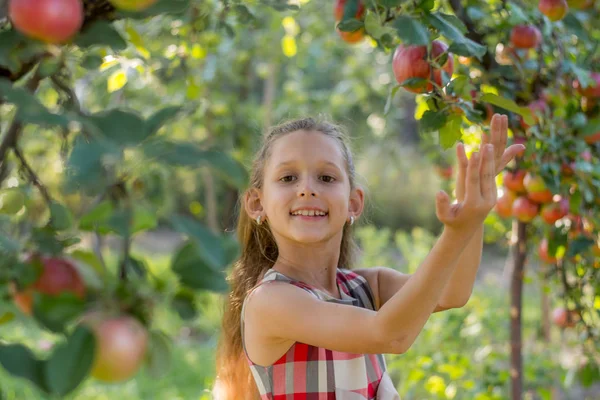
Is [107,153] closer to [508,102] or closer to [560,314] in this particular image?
[508,102]

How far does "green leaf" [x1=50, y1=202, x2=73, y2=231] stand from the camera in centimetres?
59

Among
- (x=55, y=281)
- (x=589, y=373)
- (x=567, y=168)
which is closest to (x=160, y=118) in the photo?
(x=55, y=281)

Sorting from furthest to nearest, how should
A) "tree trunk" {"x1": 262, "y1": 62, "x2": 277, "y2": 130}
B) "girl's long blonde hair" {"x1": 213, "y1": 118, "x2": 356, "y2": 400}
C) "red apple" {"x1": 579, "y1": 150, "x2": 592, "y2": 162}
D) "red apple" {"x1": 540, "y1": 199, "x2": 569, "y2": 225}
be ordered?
1. "tree trunk" {"x1": 262, "y1": 62, "x2": 277, "y2": 130}
2. "red apple" {"x1": 540, "y1": 199, "x2": 569, "y2": 225}
3. "red apple" {"x1": 579, "y1": 150, "x2": 592, "y2": 162}
4. "girl's long blonde hair" {"x1": 213, "y1": 118, "x2": 356, "y2": 400}

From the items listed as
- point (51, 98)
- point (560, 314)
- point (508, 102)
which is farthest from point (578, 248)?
point (51, 98)

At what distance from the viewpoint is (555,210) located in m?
1.55

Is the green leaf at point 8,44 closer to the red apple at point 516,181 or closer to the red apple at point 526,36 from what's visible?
the red apple at point 526,36

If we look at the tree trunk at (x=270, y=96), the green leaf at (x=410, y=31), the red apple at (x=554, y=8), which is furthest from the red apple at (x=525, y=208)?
the tree trunk at (x=270, y=96)

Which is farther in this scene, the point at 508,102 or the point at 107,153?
the point at 508,102

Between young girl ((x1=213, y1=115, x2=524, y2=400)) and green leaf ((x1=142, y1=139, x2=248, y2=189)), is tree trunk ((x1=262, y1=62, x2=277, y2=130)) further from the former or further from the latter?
green leaf ((x1=142, y1=139, x2=248, y2=189))

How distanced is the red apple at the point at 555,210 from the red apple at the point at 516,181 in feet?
0.22

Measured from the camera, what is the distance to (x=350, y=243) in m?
1.47

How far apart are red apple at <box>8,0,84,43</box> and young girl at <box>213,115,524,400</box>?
42 cm

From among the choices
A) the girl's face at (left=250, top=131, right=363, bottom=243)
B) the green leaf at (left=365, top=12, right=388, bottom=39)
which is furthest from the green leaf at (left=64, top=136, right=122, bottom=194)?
the girl's face at (left=250, top=131, right=363, bottom=243)

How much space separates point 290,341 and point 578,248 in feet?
2.55
